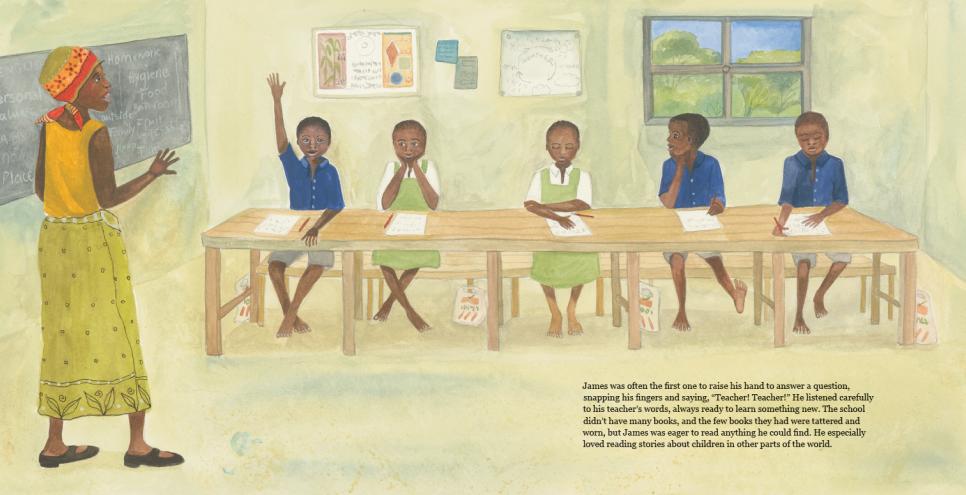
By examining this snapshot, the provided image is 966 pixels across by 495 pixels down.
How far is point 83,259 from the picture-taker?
163 inches

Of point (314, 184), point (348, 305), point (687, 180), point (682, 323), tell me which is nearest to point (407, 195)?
point (314, 184)

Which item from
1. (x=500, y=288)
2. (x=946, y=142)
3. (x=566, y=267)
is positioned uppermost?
(x=946, y=142)

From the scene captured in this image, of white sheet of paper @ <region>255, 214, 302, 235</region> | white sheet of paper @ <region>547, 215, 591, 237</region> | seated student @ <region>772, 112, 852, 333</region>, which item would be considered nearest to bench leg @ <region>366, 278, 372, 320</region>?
white sheet of paper @ <region>255, 214, 302, 235</region>

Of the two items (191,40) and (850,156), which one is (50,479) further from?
(850,156)

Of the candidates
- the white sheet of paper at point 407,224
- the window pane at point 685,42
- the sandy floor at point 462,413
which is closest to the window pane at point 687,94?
the window pane at point 685,42

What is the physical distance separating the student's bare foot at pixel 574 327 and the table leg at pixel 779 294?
1031 millimetres

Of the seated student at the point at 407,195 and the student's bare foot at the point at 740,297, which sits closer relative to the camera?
the seated student at the point at 407,195

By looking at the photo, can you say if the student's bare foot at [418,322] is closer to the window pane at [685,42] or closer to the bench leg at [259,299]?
the bench leg at [259,299]

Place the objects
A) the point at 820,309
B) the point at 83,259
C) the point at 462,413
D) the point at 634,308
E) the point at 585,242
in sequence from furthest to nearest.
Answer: the point at 820,309, the point at 634,308, the point at 585,242, the point at 462,413, the point at 83,259

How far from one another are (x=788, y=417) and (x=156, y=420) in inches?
108

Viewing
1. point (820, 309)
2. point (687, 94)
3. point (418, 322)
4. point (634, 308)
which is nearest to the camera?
point (634, 308)

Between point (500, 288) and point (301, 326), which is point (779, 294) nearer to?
point (500, 288)

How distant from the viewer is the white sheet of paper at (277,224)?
18.1 feet

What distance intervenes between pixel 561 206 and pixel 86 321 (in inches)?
102
